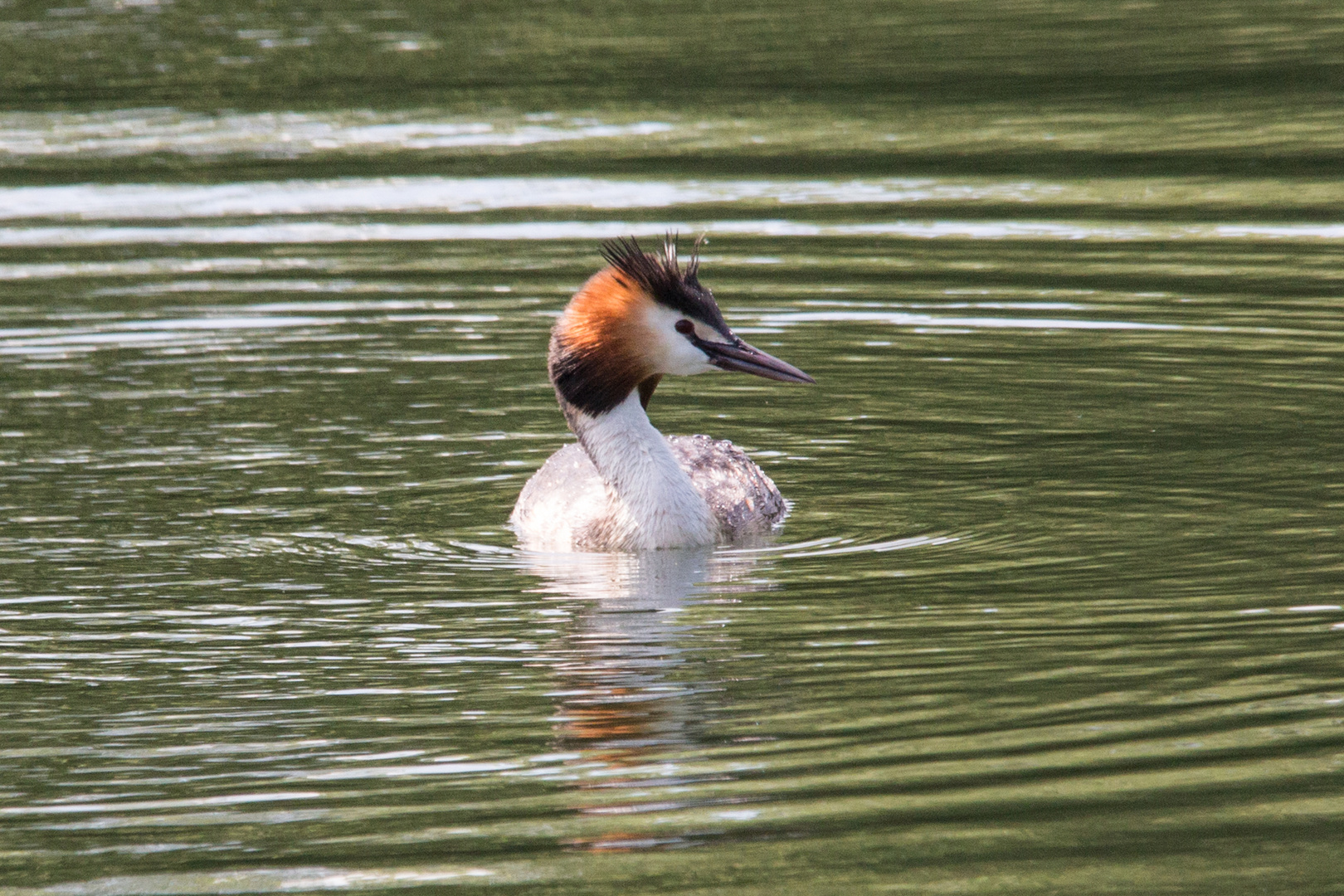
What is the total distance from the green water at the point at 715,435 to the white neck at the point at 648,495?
0.11 metres

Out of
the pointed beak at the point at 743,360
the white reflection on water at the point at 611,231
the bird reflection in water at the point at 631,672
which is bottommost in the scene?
the bird reflection in water at the point at 631,672

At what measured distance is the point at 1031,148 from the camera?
18.8 meters

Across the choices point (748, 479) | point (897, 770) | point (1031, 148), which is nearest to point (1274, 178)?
point (1031, 148)

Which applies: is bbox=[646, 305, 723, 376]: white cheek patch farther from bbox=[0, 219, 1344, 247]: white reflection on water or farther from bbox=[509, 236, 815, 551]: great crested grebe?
bbox=[0, 219, 1344, 247]: white reflection on water

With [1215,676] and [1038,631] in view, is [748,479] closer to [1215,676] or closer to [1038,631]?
[1038,631]

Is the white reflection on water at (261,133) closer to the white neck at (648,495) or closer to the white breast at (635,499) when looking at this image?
the white breast at (635,499)

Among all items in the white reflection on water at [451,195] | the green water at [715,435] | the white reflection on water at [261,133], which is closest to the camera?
the green water at [715,435]

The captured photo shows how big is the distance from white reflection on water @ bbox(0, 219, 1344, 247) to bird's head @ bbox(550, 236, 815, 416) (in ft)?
18.9

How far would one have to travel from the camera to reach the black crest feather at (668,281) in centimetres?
1023

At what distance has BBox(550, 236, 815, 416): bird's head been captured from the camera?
33.6 feet

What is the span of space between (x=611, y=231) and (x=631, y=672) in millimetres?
9039

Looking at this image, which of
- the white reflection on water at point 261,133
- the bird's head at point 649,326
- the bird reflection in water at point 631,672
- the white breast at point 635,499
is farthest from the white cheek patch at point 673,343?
the white reflection on water at point 261,133

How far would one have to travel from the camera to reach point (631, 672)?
8062mm

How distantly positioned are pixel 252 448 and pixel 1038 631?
5048 millimetres
